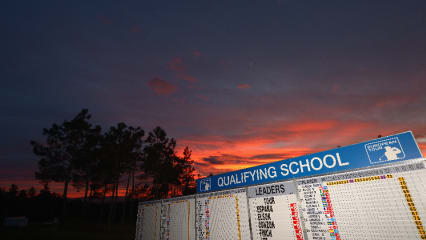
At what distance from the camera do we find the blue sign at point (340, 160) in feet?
15.3

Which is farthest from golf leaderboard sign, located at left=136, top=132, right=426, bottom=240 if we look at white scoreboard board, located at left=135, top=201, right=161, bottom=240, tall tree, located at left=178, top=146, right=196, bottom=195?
tall tree, located at left=178, top=146, right=196, bottom=195

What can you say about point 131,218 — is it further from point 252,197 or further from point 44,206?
point 252,197

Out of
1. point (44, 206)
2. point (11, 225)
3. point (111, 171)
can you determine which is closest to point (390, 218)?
point (111, 171)

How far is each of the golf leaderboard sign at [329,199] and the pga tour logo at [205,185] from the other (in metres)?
1.28

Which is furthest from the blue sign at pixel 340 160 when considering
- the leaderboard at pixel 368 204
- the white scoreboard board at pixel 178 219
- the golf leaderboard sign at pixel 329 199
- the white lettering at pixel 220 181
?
the white scoreboard board at pixel 178 219

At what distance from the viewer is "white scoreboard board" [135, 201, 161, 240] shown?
10.2 m

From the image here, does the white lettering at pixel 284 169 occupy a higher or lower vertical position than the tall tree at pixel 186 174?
lower

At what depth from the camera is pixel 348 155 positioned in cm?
546

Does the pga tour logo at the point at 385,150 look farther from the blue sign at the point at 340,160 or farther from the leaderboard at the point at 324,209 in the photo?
the leaderboard at the point at 324,209

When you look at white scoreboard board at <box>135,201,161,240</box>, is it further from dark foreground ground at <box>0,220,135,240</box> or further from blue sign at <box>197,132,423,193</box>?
dark foreground ground at <box>0,220,135,240</box>

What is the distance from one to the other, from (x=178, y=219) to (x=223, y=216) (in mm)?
2784

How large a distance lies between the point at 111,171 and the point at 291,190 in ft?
115

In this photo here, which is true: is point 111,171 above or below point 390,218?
above

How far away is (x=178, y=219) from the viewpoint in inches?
356
